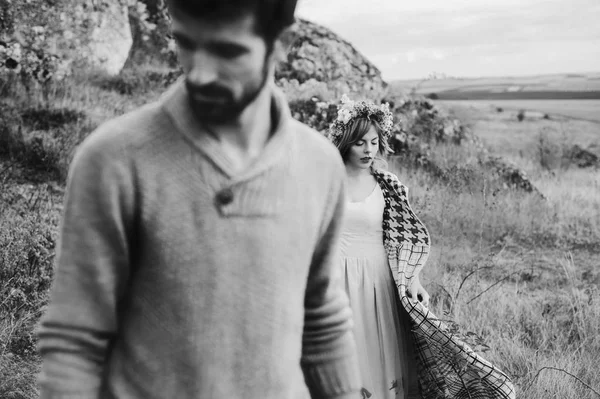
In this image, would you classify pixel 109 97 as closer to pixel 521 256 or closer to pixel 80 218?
pixel 521 256

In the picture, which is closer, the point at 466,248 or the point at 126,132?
the point at 126,132

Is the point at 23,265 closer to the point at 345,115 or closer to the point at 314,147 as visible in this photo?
the point at 345,115

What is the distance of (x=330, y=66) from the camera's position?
34.8 ft

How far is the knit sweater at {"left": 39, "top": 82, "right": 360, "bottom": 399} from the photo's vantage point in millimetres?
1068

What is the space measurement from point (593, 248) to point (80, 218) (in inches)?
317

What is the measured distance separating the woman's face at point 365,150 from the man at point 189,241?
11.0ft

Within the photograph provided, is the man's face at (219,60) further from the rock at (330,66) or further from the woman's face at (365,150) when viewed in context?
the rock at (330,66)

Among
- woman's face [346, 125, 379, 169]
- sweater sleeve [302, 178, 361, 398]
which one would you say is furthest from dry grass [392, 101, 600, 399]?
sweater sleeve [302, 178, 361, 398]

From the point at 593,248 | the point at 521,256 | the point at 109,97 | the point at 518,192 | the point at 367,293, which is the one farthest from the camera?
the point at 518,192

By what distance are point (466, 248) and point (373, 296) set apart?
306 centimetres

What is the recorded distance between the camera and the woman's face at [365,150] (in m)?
4.50

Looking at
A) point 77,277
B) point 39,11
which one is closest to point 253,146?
point 77,277

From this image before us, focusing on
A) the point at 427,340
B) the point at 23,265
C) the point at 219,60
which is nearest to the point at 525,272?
the point at 427,340

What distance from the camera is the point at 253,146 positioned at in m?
1.19
